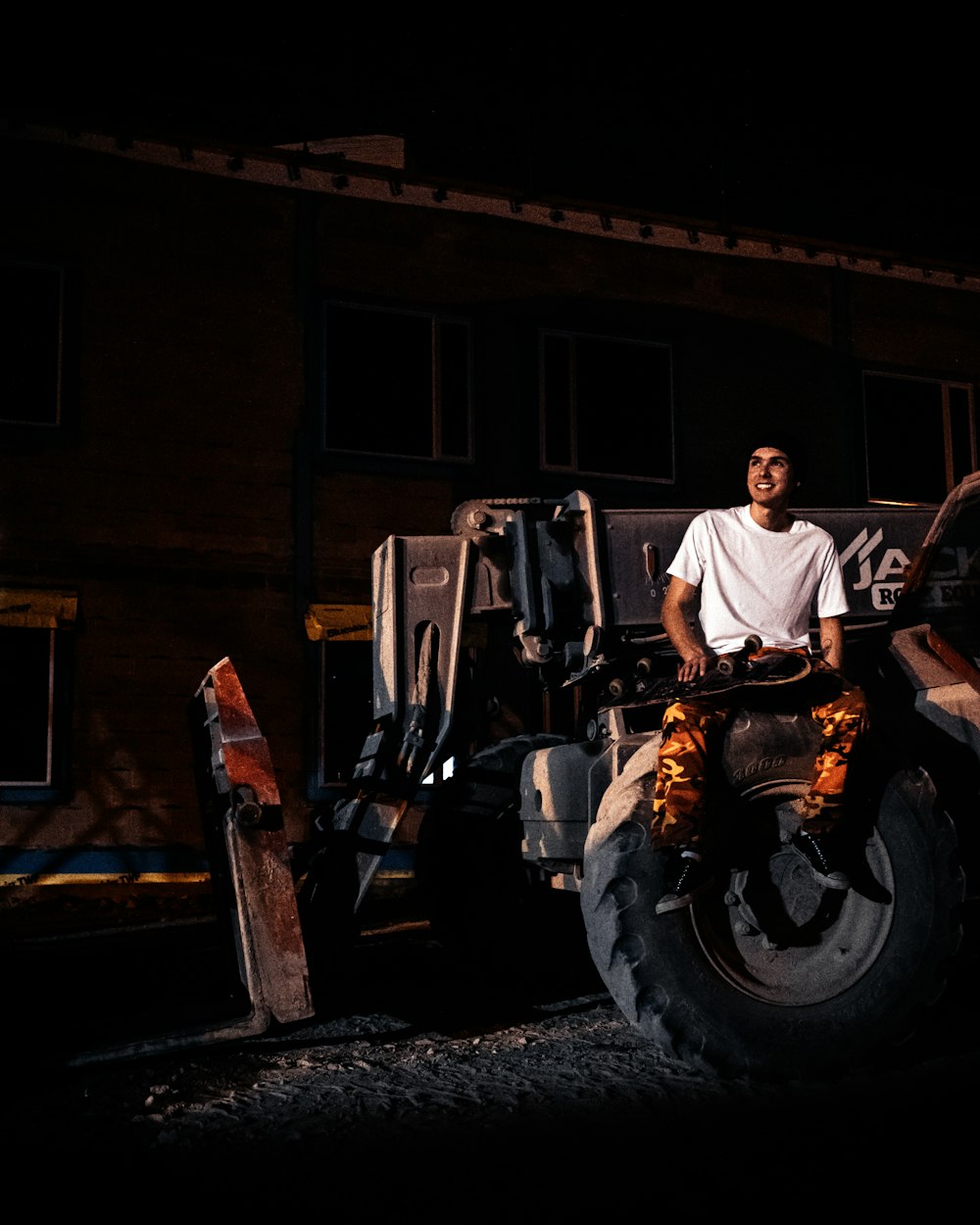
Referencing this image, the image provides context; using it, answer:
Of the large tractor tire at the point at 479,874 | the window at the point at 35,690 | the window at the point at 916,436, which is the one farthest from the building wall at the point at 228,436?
the large tractor tire at the point at 479,874

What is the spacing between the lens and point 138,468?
1352 cm

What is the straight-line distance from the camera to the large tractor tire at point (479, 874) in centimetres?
659

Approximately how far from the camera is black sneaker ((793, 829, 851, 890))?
4457 millimetres

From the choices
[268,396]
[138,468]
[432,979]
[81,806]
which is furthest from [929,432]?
[432,979]

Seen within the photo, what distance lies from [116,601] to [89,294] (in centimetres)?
329

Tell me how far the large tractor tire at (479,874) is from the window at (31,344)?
841cm

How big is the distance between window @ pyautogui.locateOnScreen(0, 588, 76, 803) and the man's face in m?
9.40

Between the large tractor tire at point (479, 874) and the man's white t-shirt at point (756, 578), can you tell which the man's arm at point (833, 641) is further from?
the large tractor tire at point (479, 874)

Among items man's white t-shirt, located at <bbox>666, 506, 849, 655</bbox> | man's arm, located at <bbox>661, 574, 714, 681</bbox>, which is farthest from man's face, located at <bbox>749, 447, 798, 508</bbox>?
man's arm, located at <bbox>661, 574, 714, 681</bbox>

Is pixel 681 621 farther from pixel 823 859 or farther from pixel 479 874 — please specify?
pixel 479 874

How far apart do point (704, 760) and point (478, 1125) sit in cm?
142

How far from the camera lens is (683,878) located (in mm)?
4348

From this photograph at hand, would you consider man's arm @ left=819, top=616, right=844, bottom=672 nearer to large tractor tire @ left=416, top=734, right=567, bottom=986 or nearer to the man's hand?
the man's hand

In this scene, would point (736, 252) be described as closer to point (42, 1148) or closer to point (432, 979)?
point (432, 979)
